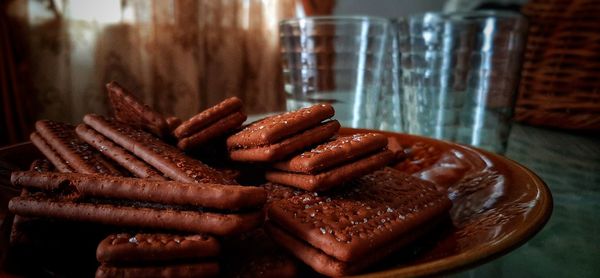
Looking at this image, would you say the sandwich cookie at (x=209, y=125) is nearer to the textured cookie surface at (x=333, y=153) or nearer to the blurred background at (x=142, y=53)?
the textured cookie surface at (x=333, y=153)

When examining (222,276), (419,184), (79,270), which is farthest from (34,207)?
(419,184)

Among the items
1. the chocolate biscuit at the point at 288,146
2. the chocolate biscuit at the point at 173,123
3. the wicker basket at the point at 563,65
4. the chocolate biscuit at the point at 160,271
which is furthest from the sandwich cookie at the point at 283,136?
the wicker basket at the point at 563,65

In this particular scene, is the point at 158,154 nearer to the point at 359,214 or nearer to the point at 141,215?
the point at 141,215

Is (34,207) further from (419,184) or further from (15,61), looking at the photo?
(15,61)

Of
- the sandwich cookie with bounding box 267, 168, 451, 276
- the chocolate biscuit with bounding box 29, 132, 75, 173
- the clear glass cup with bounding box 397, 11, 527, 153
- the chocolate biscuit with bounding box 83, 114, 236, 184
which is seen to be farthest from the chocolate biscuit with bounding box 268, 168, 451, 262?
the clear glass cup with bounding box 397, 11, 527, 153

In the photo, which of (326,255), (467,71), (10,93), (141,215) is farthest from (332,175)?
(10,93)

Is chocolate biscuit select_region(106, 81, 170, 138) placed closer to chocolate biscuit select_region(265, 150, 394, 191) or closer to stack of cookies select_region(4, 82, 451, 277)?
stack of cookies select_region(4, 82, 451, 277)
